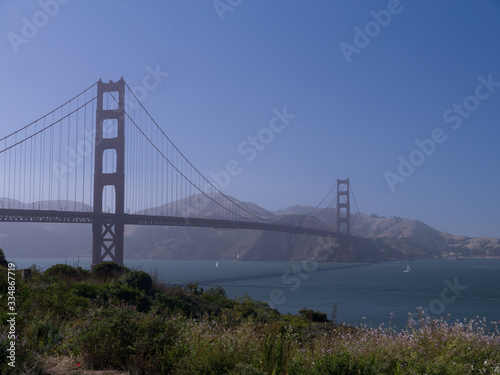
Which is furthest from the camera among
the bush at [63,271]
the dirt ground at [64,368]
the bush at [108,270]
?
the bush at [108,270]

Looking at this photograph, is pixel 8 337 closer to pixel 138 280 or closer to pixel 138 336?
pixel 138 336

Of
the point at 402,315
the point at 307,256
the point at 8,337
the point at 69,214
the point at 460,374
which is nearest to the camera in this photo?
the point at 460,374

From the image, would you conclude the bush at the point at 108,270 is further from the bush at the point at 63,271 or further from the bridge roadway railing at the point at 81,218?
the bridge roadway railing at the point at 81,218

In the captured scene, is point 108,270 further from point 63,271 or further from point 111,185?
point 111,185

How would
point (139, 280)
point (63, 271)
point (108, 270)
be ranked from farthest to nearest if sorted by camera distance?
point (108, 270)
point (139, 280)
point (63, 271)

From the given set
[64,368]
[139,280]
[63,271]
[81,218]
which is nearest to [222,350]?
[64,368]

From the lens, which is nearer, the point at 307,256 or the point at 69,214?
the point at 69,214

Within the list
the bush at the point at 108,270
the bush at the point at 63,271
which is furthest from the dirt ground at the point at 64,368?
the bush at the point at 108,270

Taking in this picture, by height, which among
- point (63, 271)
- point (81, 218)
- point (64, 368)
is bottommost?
point (64, 368)

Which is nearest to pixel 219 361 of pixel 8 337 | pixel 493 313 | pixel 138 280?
pixel 8 337
